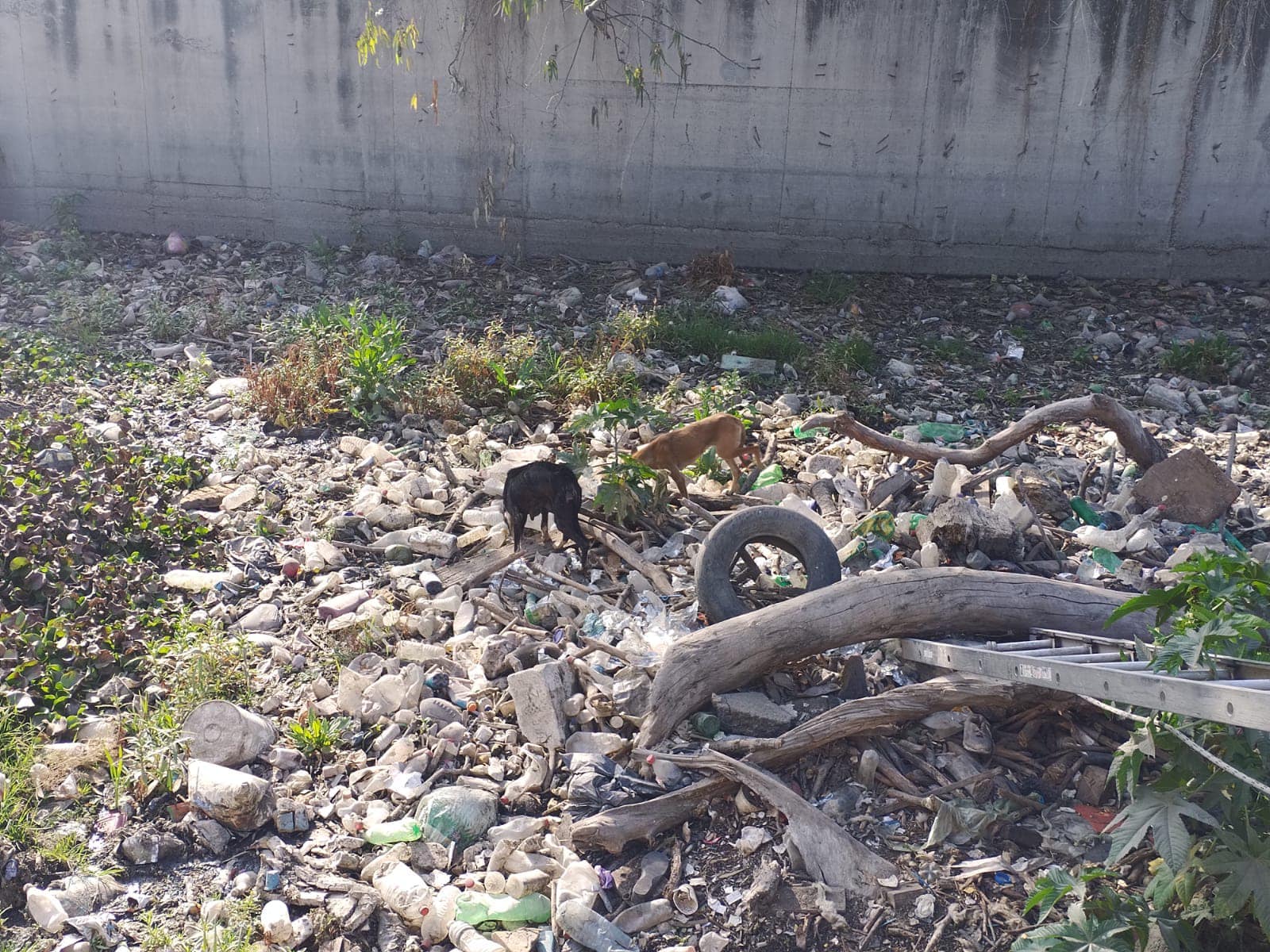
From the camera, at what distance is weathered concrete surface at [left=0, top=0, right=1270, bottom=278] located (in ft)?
29.8

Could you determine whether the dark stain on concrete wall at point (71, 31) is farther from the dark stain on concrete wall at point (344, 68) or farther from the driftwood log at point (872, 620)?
the driftwood log at point (872, 620)

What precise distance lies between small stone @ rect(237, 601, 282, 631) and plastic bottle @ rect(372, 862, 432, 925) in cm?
172

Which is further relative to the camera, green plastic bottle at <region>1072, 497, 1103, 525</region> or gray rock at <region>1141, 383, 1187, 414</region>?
gray rock at <region>1141, 383, 1187, 414</region>

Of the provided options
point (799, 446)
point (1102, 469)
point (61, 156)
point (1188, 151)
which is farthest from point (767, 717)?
point (61, 156)

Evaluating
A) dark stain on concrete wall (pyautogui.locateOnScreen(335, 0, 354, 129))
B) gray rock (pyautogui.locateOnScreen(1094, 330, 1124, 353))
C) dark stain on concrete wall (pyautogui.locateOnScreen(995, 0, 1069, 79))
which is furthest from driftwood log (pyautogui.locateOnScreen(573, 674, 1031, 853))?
dark stain on concrete wall (pyautogui.locateOnScreen(335, 0, 354, 129))

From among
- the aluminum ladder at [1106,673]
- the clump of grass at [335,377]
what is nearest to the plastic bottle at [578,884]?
the aluminum ladder at [1106,673]

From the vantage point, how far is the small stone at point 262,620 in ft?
15.8

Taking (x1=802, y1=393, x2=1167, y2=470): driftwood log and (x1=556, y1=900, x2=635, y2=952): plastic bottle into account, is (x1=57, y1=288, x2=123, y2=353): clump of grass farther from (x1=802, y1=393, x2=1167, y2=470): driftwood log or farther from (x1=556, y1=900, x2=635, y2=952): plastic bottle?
(x1=556, y1=900, x2=635, y2=952): plastic bottle

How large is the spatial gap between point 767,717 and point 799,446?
8.85 ft

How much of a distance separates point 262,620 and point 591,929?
2391 mm

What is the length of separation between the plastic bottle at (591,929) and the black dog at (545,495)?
2.11 metres

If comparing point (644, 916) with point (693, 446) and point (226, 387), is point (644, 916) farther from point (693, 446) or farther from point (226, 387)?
point (226, 387)

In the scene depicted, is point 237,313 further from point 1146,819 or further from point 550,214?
point 1146,819

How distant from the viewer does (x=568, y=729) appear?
3.99 m
